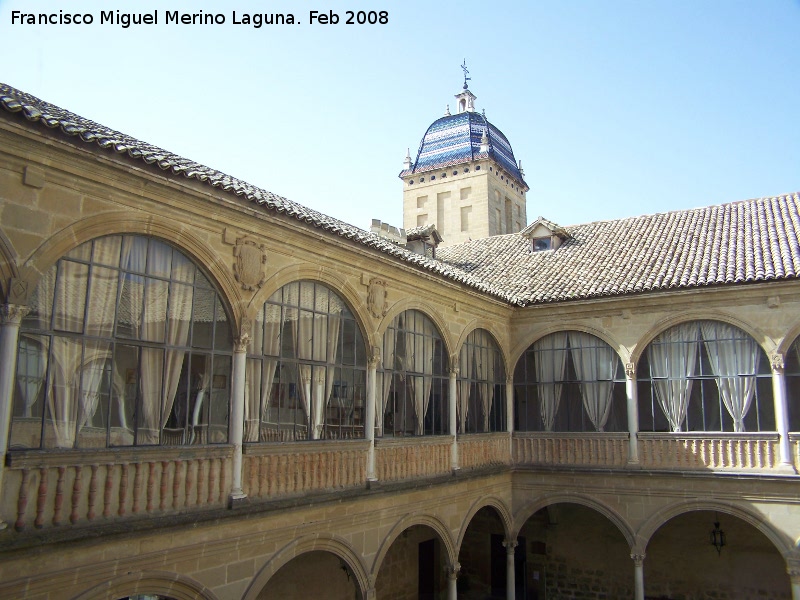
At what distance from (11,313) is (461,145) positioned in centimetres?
3097

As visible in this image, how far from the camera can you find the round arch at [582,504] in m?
15.3

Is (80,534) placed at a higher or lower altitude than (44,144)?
lower

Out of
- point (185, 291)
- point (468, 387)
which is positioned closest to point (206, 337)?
point (185, 291)

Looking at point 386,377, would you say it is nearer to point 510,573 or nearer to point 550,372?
point 550,372

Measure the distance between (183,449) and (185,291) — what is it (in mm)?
1996

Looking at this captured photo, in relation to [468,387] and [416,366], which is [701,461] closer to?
[468,387]

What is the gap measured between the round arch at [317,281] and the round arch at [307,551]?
3154 millimetres

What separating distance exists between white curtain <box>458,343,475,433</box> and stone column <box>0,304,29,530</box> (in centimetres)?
947

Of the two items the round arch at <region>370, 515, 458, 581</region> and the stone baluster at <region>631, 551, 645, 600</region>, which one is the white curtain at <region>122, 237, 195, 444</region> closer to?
the round arch at <region>370, 515, 458, 581</region>

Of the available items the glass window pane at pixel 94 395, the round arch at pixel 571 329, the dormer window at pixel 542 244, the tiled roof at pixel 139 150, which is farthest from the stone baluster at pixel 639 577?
the glass window pane at pixel 94 395

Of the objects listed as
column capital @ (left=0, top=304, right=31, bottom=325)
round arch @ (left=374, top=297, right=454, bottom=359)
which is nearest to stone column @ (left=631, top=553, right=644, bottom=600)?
round arch @ (left=374, top=297, right=454, bottom=359)

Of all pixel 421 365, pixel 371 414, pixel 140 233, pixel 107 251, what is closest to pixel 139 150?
pixel 140 233

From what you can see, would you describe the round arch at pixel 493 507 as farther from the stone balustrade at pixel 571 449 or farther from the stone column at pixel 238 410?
the stone column at pixel 238 410

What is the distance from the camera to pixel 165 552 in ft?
26.6
